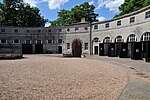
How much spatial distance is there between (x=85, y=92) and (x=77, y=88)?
0.63 m

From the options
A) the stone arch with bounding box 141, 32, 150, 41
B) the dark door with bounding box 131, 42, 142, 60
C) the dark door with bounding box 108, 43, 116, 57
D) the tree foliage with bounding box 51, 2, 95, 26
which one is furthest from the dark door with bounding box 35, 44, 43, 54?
the dark door with bounding box 131, 42, 142, 60

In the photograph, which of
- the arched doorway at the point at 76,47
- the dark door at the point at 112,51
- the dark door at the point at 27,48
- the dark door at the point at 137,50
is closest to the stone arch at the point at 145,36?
the dark door at the point at 137,50

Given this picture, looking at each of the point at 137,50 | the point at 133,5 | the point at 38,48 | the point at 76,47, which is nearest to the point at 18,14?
the point at 38,48

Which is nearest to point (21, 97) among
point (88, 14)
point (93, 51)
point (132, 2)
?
point (93, 51)

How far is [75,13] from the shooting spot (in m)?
48.6

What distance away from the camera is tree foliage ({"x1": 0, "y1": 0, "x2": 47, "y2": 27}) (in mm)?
47656

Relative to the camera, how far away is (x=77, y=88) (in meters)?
7.09

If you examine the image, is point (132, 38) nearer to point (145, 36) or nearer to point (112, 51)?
point (145, 36)

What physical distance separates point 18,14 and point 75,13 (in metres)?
15.2

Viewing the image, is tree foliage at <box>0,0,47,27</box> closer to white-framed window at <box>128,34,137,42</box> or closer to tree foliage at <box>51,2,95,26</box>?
tree foliage at <box>51,2,95,26</box>

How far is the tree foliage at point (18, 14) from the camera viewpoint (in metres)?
47.7

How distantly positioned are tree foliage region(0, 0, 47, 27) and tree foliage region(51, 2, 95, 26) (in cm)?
665

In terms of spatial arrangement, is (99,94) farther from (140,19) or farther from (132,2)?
(132,2)

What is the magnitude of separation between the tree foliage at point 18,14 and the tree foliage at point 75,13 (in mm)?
6647
